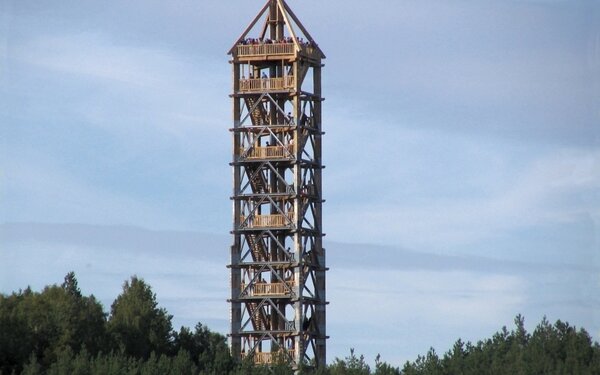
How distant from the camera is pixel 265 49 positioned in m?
136

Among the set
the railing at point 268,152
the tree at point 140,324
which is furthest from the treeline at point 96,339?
the railing at point 268,152

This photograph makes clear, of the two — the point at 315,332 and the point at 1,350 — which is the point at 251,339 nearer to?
the point at 315,332

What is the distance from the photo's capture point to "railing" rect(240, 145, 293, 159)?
135 metres

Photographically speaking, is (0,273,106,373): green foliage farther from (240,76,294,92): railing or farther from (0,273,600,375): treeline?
(240,76,294,92): railing

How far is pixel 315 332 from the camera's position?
136 meters

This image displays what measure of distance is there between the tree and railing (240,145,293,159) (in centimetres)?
1051

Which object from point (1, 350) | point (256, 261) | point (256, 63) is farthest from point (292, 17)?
point (1, 350)

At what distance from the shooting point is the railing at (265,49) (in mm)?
135625

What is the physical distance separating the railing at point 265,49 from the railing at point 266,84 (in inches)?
52.3

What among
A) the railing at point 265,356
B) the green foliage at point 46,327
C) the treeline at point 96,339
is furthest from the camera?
the railing at point 265,356

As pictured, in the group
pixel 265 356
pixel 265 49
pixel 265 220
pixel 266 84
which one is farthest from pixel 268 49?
pixel 265 356

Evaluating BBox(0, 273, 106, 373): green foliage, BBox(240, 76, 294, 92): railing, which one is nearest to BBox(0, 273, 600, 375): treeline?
BBox(0, 273, 106, 373): green foliage

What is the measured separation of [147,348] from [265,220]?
8918 millimetres

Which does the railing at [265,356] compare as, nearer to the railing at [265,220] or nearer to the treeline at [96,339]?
the treeline at [96,339]
